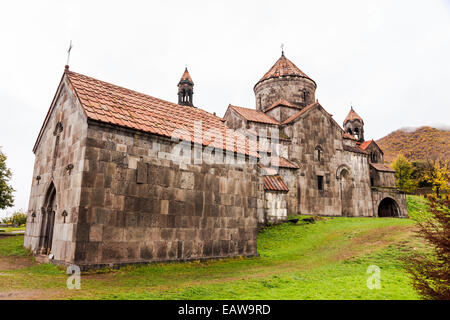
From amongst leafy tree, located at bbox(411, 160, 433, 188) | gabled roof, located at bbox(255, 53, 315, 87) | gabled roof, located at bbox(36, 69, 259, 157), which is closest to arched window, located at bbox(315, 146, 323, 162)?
gabled roof, located at bbox(255, 53, 315, 87)

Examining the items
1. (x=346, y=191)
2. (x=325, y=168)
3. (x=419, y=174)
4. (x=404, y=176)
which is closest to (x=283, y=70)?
(x=325, y=168)

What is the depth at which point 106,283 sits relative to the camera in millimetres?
6703

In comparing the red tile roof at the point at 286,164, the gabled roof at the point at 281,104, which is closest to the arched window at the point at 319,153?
the red tile roof at the point at 286,164

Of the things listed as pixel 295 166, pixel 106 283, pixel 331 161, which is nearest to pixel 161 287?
pixel 106 283

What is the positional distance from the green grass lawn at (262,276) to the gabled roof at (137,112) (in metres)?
4.42

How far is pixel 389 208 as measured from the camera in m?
29.3

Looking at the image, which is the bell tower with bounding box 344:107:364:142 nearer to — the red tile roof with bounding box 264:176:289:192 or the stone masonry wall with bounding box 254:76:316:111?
the stone masonry wall with bounding box 254:76:316:111

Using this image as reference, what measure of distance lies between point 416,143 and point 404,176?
51984mm

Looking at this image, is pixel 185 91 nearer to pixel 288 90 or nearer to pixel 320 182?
pixel 288 90

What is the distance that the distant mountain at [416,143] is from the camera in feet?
264

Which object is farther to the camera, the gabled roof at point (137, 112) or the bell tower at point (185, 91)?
the bell tower at point (185, 91)

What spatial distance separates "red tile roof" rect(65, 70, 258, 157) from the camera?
30.0ft

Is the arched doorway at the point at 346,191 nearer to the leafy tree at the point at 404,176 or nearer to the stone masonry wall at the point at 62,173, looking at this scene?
the stone masonry wall at the point at 62,173
